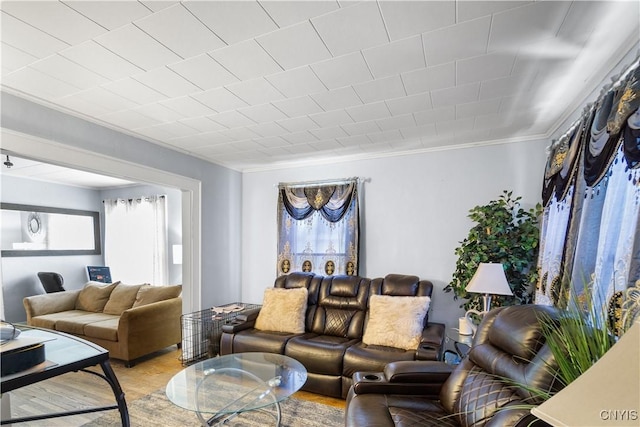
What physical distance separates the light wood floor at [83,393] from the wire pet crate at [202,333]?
0.66 feet

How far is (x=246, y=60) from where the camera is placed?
1826mm

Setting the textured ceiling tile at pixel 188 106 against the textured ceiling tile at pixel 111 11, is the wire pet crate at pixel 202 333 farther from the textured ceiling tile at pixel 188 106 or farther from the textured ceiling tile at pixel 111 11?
the textured ceiling tile at pixel 111 11

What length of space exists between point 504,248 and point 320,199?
2.16 metres

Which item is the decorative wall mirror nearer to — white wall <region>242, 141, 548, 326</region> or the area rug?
the area rug

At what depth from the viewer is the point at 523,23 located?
1.51 m

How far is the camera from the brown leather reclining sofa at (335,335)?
2.73 m

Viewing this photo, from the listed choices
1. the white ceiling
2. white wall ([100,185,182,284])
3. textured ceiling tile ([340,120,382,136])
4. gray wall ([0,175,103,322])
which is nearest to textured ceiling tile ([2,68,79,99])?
the white ceiling

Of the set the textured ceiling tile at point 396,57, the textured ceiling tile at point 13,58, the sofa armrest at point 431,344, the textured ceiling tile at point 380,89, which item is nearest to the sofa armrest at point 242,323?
the sofa armrest at point 431,344

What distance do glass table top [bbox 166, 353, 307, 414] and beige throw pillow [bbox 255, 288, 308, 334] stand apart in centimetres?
58

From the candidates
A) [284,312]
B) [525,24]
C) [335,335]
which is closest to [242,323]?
[284,312]

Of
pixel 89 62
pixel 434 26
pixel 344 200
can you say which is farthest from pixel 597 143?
pixel 89 62

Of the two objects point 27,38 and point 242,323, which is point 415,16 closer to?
point 27,38

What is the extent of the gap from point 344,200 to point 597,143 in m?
2.55

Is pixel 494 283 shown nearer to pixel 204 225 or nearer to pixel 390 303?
pixel 390 303
